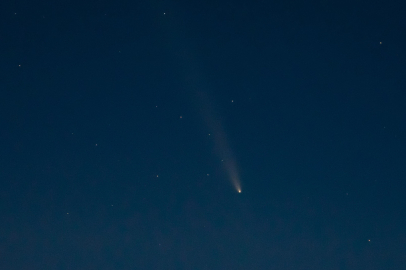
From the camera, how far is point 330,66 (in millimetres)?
2145

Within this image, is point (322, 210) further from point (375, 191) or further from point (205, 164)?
point (205, 164)

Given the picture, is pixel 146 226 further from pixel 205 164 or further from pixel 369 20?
pixel 369 20

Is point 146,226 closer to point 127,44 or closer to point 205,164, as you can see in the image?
point 205,164

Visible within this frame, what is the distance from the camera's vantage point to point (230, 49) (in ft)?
7.18

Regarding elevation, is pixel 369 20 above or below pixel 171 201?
above

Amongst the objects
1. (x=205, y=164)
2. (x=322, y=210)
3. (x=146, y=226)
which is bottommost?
(x=322, y=210)

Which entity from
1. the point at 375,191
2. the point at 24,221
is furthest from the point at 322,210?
the point at 24,221

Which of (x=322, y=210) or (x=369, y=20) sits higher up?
(x=369, y=20)

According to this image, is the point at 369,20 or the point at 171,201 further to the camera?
the point at 171,201

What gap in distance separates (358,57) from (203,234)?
1649 millimetres

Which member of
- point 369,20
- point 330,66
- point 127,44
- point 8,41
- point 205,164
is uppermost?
point 8,41

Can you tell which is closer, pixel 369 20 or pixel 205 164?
pixel 369 20

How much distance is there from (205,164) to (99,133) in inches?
31.4

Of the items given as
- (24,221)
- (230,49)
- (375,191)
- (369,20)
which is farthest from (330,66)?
(24,221)
